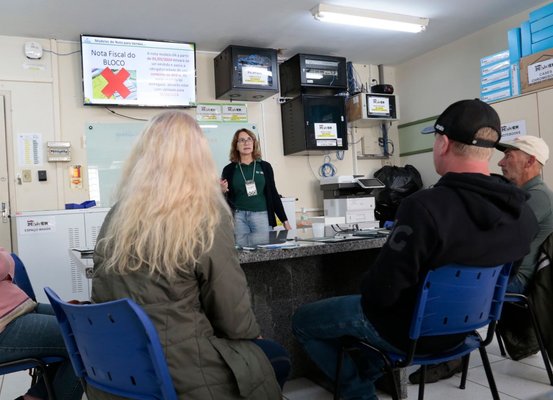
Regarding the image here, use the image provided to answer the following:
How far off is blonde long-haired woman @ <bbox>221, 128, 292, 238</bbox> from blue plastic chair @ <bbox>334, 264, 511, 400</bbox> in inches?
99.3

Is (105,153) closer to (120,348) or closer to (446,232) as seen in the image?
(120,348)

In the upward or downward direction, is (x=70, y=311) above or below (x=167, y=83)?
below

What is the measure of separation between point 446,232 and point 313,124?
160 inches

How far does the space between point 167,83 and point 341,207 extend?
2311 mm

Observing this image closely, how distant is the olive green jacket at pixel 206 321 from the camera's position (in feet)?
3.51

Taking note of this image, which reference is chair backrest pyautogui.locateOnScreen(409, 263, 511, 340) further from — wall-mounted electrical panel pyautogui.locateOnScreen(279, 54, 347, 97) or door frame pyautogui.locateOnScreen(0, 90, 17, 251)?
door frame pyautogui.locateOnScreen(0, 90, 17, 251)

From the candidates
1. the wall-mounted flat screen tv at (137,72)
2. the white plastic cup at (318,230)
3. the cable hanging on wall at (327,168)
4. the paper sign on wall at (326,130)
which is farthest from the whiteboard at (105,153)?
the white plastic cup at (318,230)

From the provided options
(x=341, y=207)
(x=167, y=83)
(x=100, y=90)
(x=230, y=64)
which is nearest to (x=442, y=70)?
(x=341, y=207)

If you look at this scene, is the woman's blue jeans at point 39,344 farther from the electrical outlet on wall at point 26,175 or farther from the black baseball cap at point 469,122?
the electrical outlet on wall at point 26,175

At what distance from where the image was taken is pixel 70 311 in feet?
3.40

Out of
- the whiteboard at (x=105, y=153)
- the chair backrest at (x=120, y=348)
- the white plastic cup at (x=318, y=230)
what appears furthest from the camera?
the whiteboard at (x=105, y=153)

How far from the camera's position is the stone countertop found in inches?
66.5

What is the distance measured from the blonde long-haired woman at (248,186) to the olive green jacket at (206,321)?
8.85 ft

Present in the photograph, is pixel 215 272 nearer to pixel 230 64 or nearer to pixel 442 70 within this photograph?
pixel 230 64
